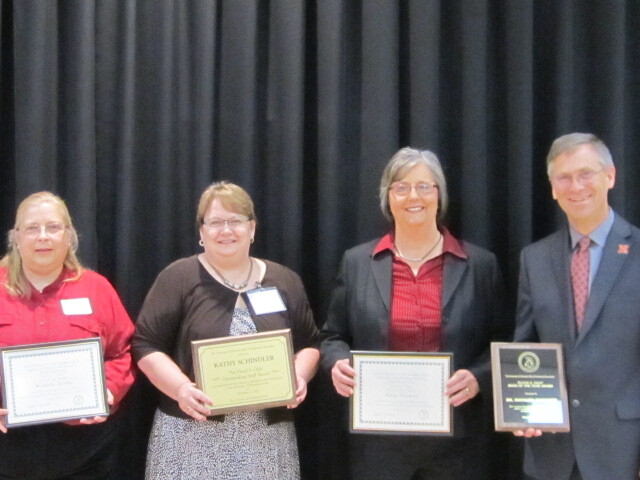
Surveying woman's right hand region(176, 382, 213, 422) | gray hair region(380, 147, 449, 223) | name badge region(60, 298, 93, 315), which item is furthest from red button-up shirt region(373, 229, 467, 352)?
name badge region(60, 298, 93, 315)

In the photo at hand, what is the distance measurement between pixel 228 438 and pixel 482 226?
4.71ft

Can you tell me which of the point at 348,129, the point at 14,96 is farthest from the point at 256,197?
the point at 14,96

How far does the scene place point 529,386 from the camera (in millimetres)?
2514

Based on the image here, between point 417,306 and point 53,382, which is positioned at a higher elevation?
point 417,306

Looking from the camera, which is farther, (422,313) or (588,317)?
(422,313)

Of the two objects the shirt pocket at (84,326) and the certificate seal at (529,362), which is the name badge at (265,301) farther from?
the certificate seal at (529,362)

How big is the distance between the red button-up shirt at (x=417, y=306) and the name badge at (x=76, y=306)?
3.85 feet

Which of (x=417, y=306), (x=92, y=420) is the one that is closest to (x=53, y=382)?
(x=92, y=420)

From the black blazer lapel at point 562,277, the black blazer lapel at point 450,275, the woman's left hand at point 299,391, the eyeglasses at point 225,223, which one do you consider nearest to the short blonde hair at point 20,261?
the eyeglasses at point 225,223

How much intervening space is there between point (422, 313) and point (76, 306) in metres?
1.33

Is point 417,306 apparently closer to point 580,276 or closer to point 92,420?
point 580,276

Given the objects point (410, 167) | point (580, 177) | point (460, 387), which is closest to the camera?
point (580, 177)

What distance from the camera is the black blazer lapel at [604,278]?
2.42 meters

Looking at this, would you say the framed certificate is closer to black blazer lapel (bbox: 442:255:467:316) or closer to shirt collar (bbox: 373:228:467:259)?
black blazer lapel (bbox: 442:255:467:316)
